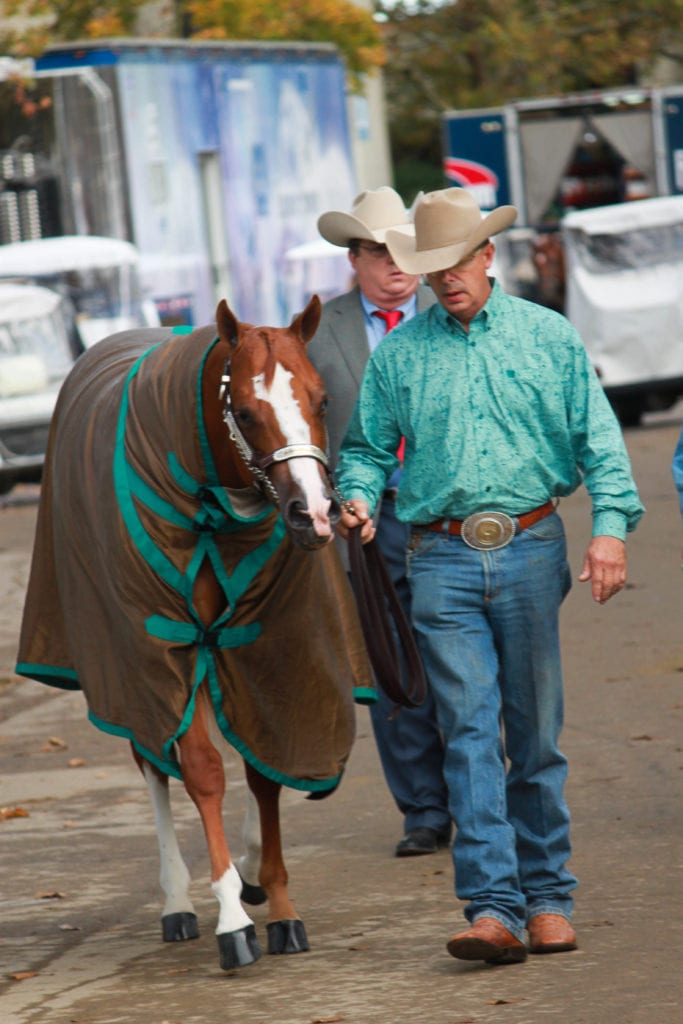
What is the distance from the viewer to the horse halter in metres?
5.20

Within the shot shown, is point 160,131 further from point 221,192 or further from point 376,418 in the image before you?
point 376,418

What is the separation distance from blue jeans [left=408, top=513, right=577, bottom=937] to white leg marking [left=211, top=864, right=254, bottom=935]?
633mm

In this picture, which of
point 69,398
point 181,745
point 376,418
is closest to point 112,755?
point 69,398

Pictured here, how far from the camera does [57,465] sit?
21.0 ft

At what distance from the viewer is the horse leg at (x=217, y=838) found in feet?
18.2

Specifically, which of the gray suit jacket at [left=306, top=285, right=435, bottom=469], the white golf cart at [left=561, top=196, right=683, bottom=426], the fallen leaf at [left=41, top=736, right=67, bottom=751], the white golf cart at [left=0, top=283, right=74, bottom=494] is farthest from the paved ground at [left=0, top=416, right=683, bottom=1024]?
the white golf cart at [left=561, top=196, right=683, bottom=426]

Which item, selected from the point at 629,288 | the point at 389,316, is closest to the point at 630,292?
the point at 629,288

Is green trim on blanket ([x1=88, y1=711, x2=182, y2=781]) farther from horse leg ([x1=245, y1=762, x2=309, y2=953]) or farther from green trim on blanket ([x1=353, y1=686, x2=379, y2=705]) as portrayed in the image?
green trim on blanket ([x1=353, y1=686, x2=379, y2=705])

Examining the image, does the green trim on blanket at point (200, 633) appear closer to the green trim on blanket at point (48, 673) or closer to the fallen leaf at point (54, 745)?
the green trim on blanket at point (48, 673)

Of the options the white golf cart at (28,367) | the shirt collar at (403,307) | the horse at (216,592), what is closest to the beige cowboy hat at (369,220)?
the shirt collar at (403,307)

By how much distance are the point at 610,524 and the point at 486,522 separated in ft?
1.04

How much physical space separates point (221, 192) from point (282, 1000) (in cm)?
1822

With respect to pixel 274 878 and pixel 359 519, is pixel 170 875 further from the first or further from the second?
pixel 359 519

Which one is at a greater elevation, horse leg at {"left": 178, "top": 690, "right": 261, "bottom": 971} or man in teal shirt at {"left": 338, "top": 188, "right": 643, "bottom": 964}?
man in teal shirt at {"left": 338, "top": 188, "right": 643, "bottom": 964}
